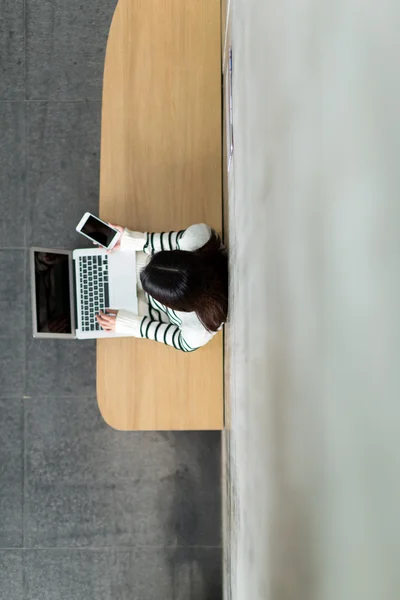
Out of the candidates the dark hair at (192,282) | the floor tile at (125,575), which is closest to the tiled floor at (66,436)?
the floor tile at (125,575)

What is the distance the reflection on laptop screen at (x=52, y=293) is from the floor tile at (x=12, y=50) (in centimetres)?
88

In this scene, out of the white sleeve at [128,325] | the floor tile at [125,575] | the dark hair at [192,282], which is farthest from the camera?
the floor tile at [125,575]

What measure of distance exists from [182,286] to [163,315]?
0.24m

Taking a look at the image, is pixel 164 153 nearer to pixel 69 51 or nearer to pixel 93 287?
pixel 93 287

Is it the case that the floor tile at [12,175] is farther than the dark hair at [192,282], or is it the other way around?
the floor tile at [12,175]

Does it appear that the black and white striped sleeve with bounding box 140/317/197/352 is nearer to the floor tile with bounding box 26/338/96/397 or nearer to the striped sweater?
the striped sweater

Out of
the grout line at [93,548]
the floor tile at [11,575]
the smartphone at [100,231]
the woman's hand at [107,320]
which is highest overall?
the smartphone at [100,231]

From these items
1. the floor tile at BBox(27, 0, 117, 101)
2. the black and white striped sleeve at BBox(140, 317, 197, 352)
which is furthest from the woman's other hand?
the floor tile at BBox(27, 0, 117, 101)

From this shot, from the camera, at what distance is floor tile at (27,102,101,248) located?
1.77 meters

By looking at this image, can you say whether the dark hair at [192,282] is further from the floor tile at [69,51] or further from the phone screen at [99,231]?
the floor tile at [69,51]

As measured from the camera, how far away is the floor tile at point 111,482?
5.56ft

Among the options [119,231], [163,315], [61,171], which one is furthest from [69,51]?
[163,315]

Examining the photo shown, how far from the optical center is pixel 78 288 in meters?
1.36

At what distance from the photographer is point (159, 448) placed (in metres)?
1.72
